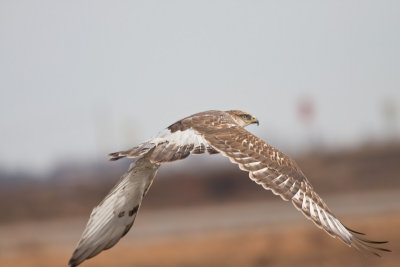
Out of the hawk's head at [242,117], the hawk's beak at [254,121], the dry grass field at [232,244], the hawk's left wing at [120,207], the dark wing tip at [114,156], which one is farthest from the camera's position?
the dry grass field at [232,244]

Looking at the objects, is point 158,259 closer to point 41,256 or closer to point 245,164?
point 41,256

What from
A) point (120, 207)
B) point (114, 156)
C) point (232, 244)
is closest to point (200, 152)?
point (114, 156)

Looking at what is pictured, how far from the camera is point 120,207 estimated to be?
736cm

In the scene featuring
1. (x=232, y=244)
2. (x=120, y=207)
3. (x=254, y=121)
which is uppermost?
(x=254, y=121)

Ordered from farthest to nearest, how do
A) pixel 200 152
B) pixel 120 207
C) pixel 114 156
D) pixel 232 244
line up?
1. pixel 232 244
2. pixel 120 207
3. pixel 200 152
4. pixel 114 156

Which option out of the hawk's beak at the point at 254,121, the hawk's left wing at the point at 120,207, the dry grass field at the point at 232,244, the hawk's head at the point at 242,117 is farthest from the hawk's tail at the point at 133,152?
the dry grass field at the point at 232,244

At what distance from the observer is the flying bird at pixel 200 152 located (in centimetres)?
669

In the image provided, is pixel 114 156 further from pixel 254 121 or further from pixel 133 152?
pixel 254 121

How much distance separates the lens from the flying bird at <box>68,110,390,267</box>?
21.9 feet

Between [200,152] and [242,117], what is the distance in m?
1.97

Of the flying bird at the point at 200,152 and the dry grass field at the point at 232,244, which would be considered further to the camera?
the dry grass field at the point at 232,244

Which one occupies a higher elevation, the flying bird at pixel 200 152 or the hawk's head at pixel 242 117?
the hawk's head at pixel 242 117

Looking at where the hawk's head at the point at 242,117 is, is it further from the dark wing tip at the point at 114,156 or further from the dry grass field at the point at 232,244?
the dry grass field at the point at 232,244

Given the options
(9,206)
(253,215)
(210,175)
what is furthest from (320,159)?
(9,206)
